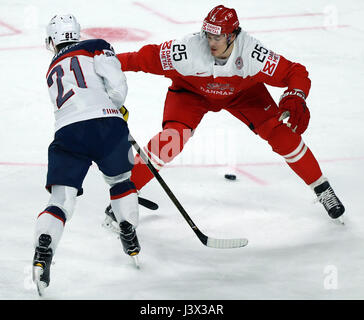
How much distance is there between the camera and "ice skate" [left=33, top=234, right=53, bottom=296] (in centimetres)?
279

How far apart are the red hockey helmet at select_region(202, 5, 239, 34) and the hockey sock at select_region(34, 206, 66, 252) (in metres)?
1.14

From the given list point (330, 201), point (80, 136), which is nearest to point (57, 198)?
point (80, 136)

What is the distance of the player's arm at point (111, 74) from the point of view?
10.1ft

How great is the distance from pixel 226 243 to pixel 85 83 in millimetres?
977

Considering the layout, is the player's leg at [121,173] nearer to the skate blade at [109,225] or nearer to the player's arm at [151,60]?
the skate blade at [109,225]

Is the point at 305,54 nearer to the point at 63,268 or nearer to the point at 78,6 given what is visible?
the point at 78,6

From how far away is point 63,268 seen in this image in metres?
3.16

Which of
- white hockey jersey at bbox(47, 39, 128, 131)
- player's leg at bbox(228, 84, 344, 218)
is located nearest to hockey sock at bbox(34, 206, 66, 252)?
white hockey jersey at bbox(47, 39, 128, 131)

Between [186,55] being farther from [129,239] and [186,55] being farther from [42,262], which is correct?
[42,262]

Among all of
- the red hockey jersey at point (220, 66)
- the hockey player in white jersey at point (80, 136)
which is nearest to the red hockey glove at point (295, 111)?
the red hockey jersey at point (220, 66)

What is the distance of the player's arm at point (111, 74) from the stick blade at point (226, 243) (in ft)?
2.56

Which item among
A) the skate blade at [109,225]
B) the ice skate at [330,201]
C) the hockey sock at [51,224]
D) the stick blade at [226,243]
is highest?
the ice skate at [330,201]

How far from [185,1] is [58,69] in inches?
188
